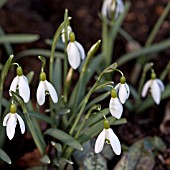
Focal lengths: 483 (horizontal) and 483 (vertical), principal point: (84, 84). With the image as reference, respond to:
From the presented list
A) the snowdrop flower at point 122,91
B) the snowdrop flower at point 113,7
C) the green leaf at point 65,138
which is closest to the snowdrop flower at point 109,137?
the snowdrop flower at point 122,91

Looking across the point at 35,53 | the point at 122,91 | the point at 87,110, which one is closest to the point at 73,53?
the point at 122,91

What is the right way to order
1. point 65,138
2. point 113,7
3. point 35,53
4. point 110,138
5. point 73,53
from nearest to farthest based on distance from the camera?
1. point 110,138
2. point 73,53
3. point 65,138
4. point 113,7
5. point 35,53

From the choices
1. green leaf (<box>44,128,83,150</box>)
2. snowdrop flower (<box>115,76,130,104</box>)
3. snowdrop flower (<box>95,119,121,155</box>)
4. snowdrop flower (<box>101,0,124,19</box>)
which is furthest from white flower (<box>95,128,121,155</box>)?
snowdrop flower (<box>101,0,124,19</box>)

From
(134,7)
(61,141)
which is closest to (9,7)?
(134,7)

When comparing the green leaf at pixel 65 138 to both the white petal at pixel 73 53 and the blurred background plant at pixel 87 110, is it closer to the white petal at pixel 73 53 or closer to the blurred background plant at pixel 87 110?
the blurred background plant at pixel 87 110

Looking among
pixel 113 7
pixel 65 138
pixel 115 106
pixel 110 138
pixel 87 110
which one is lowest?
pixel 87 110

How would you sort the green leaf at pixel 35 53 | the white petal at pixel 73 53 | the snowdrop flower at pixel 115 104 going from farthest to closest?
the green leaf at pixel 35 53 < the white petal at pixel 73 53 < the snowdrop flower at pixel 115 104

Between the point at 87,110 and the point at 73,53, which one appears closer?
the point at 73,53

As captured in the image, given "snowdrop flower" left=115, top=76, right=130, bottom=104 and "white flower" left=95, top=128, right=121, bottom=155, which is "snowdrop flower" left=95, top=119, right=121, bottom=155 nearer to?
"white flower" left=95, top=128, right=121, bottom=155

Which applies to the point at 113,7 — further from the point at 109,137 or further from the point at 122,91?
the point at 109,137
